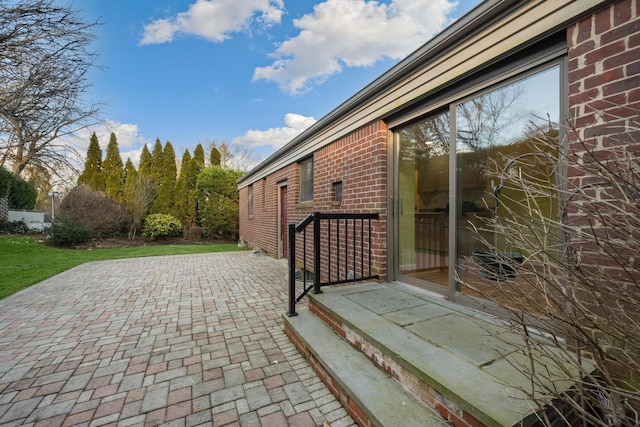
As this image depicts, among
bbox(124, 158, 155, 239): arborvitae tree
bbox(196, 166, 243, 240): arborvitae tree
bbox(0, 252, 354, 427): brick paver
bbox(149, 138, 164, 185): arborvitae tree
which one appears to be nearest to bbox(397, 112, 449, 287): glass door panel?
bbox(0, 252, 354, 427): brick paver

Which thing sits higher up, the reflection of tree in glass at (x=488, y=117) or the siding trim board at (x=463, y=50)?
the siding trim board at (x=463, y=50)

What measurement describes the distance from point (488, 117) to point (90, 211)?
13144 millimetres

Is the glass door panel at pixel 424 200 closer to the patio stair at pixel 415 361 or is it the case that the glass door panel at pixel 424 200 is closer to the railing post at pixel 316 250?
the patio stair at pixel 415 361

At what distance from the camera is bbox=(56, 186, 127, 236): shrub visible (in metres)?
10.1

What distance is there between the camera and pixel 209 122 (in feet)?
53.6

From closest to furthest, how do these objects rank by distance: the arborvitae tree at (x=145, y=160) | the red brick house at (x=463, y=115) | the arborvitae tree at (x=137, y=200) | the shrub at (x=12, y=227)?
1. the red brick house at (x=463, y=115)
2. the shrub at (x=12, y=227)
3. the arborvitae tree at (x=137, y=200)
4. the arborvitae tree at (x=145, y=160)

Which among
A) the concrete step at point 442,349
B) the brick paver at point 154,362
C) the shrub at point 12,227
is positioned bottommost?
the brick paver at point 154,362

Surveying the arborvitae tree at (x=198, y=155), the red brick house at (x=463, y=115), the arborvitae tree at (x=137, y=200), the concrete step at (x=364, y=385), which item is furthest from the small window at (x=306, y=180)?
the arborvitae tree at (x=198, y=155)

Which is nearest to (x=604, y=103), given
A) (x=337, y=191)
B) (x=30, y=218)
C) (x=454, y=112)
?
(x=454, y=112)

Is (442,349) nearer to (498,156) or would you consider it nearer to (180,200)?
(498,156)

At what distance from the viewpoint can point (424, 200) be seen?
2.97m

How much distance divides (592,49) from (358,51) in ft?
20.1

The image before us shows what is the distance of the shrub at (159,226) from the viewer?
488 inches

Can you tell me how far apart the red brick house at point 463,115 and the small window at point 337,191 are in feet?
0.06
